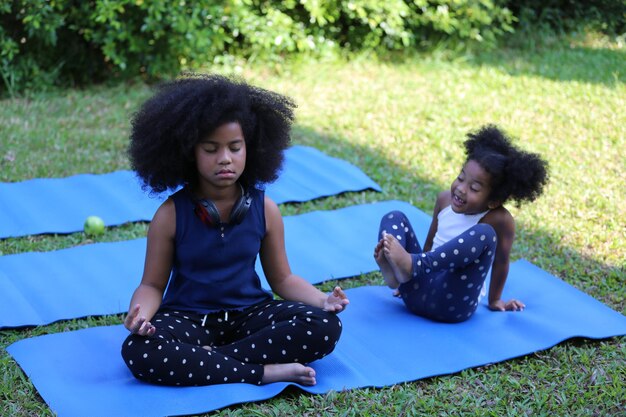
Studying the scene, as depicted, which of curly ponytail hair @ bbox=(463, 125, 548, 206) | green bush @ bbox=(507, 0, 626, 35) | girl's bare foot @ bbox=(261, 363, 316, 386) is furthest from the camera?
green bush @ bbox=(507, 0, 626, 35)

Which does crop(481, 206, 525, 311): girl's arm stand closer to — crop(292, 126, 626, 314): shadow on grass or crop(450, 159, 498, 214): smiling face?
crop(450, 159, 498, 214): smiling face

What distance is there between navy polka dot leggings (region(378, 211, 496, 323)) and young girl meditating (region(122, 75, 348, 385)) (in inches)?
24.1

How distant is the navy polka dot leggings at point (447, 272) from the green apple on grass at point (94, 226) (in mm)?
1833

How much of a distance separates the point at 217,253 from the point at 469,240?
110 cm

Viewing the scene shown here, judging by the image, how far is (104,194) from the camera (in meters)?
5.65

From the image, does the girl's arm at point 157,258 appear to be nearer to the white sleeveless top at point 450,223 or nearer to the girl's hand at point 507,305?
the white sleeveless top at point 450,223

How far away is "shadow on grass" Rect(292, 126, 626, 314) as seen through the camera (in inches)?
A: 181

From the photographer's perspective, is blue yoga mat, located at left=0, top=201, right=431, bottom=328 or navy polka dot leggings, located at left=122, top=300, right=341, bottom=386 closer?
navy polka dot leggings, located at left=122, top=300, right=341, bottom=386

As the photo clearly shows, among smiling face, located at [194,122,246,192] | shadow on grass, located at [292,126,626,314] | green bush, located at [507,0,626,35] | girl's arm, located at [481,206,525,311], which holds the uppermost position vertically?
green bush, located at [507,0,626,35]

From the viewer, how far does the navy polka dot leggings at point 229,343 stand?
331 centimetres

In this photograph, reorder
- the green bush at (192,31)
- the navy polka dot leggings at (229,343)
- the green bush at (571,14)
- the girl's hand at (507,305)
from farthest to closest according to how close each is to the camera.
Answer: the green bush at (571,14)
the green bush at (192,31)
the girl's hand at (507,305)
the navy polka dot leggings at (229,343)

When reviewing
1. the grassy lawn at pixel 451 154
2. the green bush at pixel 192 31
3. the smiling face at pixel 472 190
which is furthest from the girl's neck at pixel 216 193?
the green bush at pixel 192 31

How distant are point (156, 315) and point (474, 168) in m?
1.59

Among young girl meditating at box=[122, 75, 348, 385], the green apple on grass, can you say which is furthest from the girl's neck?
the green apple on grass
